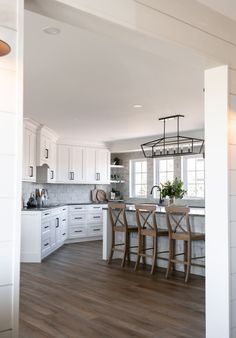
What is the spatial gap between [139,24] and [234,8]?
92 cm

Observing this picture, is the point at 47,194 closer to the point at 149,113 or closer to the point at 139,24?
the point at 149,113

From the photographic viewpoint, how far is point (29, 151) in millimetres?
7406

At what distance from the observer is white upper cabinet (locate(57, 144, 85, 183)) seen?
9.32 m

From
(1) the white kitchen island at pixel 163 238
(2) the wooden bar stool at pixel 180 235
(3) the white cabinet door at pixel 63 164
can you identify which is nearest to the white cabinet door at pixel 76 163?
(3) the white cabinet door at pixel 63 164

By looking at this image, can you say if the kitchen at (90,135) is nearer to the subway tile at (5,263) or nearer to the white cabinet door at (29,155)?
the white cabinet door at (29,155)

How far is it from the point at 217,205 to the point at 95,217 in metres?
7.05

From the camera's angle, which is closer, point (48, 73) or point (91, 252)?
point (48, 73)

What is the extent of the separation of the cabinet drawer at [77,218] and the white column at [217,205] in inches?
259

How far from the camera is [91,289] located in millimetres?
4816

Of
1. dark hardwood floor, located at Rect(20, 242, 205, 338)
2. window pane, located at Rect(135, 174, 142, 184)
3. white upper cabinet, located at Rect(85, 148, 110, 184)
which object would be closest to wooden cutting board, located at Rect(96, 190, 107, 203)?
white upper cabinet, located at Rect(85, 148, 110, 184)

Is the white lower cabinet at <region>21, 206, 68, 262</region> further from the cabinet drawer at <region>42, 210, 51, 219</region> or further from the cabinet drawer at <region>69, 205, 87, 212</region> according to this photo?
the cabinet drawer at <region>69, 205, 87, 212</region>

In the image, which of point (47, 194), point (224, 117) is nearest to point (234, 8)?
point (224, 117)

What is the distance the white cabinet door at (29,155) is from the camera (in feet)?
23.5

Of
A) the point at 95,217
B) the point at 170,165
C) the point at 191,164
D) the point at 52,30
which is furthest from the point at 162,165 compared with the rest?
the point at 52,30
